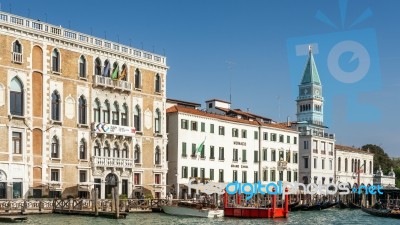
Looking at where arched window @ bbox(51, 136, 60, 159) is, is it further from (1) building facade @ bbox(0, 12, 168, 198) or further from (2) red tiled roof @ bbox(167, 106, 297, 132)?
(2) red tiled roof @ bbox(167, 106, 297, 132)

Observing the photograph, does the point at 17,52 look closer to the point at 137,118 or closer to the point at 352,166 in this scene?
the point at 137,118

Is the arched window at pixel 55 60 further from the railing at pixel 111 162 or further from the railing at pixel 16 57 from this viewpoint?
the railing at pixel 111 162

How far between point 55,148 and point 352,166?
47.5 meters

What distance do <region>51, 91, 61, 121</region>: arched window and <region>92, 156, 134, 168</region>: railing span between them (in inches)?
161

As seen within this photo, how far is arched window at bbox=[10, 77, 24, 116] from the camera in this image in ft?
135

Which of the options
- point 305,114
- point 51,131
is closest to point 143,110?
point 51,131

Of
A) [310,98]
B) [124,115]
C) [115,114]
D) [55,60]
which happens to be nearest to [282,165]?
[124,115]

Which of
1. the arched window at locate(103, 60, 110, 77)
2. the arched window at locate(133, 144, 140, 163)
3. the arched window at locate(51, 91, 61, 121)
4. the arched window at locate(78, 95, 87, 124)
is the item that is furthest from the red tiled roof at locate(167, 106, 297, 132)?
the arched window at locate(51, 91, 61, 121)

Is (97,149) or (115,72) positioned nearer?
(97,149)

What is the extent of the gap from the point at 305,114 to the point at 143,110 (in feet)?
128

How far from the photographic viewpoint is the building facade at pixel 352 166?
256 ft

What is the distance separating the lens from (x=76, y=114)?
148ft

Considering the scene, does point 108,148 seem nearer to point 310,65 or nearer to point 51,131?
point 51,131

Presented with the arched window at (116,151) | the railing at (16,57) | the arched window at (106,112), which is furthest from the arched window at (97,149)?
the railing at (16,57)
